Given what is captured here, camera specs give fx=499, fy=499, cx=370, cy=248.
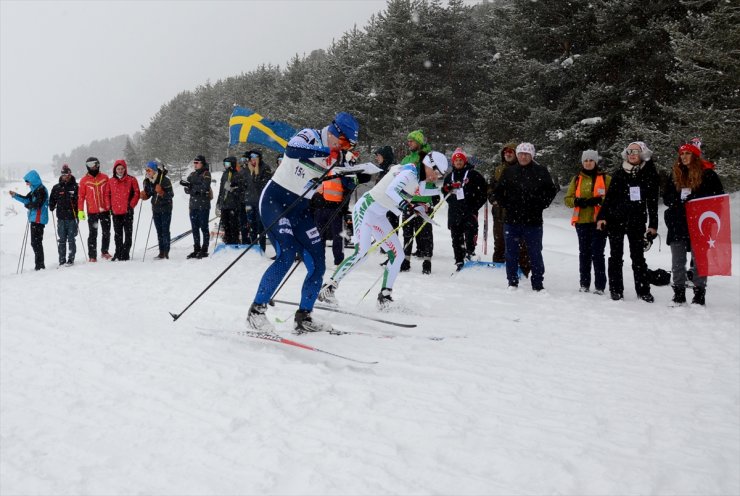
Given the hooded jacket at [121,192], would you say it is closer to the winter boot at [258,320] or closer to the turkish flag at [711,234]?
the winter boot at [258,320]

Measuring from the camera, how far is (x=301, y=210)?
500cm

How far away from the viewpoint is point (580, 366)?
14.0 ft

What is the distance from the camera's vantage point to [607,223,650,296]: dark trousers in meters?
6.64

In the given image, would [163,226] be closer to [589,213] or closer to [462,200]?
[462,200]

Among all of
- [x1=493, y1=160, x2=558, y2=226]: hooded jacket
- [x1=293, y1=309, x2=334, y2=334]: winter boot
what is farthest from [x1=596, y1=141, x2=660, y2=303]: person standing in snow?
[x1=293, y1=309, x2=334, y2=334]: winter boot

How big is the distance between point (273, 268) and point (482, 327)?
2357mm

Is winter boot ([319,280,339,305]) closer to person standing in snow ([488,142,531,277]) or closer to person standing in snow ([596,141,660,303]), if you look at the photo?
person standing in snow ([488,142,531,277])

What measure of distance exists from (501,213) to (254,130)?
23.1 ft

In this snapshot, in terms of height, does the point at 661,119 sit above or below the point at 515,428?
above

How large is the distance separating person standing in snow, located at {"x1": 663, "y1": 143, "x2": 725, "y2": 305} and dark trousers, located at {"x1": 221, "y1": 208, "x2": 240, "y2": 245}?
27.9ft

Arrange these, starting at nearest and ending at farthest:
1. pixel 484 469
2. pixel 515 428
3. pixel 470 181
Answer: pixel 484 469 → pixel 515 428 → pixel 470 181

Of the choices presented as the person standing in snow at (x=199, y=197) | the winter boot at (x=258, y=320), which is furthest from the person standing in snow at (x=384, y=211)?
the person standing in snow at (x=199, y=197)

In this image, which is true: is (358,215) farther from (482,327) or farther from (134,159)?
(134,159)

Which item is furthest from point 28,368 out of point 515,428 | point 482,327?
point 482,327
